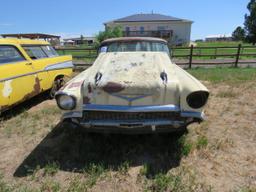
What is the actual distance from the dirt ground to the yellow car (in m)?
0.58

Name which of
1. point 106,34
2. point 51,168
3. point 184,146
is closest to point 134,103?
point 184,146

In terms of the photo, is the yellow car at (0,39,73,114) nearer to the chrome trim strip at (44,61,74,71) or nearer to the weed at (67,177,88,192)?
the chrome trim strip at (44,61,74,71)

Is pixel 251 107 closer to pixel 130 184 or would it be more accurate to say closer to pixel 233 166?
pixel 233 166

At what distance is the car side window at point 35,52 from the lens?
5.22m

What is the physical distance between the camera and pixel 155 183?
257cm

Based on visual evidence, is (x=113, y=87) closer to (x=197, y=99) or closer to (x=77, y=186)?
(x=197, y=99)

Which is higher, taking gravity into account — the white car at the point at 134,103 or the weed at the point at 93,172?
the white car at the point at 134,103

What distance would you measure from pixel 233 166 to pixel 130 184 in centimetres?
141

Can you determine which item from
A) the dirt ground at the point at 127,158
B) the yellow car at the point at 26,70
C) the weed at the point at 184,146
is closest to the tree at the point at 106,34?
the yellow car at the point at 26,70

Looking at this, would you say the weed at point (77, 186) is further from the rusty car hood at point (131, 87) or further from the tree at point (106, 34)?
the tree at point (106, 34)

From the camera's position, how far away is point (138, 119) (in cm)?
285

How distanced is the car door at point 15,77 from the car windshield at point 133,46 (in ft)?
5.48

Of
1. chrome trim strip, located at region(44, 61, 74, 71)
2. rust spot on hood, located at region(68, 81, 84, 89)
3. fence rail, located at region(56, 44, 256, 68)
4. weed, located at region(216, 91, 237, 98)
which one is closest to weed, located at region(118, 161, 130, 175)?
rust spot on hood, located at region(68, 81, 84, 89)

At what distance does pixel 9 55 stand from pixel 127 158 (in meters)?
3.31
